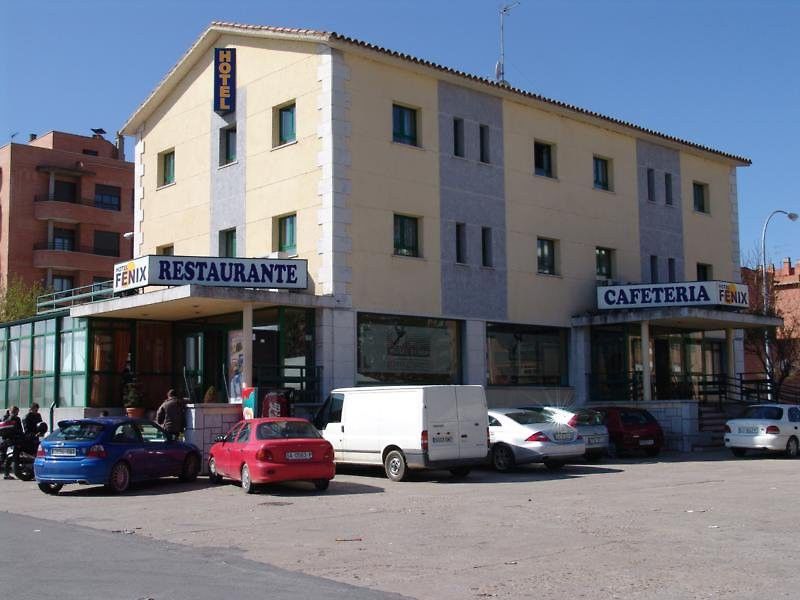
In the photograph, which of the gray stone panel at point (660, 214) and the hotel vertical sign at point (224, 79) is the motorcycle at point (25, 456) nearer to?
the hotel vertical sign at point (224, 79)

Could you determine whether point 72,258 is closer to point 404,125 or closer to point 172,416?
point 404,125

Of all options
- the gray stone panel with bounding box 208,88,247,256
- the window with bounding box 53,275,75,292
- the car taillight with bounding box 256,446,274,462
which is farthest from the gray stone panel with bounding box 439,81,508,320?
the window with bounding box 53,275,75,292

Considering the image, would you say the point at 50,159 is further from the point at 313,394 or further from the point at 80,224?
the point at 313,394

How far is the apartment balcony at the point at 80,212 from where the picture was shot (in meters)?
61.8

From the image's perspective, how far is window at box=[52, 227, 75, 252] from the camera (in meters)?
62.6

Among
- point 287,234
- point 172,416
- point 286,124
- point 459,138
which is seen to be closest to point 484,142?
point 459,138

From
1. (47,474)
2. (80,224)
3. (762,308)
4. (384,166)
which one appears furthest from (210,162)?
(80,224)

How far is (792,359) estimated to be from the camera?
135 ft

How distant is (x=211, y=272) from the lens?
23312 mm

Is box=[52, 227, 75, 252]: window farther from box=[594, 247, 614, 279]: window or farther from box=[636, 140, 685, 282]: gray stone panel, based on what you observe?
box=[636, 140, 685, 282]: gray stone panel

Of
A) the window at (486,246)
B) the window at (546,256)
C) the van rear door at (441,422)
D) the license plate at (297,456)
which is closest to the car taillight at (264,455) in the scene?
the license plate at (297,456)

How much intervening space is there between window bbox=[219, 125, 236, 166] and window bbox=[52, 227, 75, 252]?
123ft

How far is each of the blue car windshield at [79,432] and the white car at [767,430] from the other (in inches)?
652

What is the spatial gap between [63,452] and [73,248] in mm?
48208
